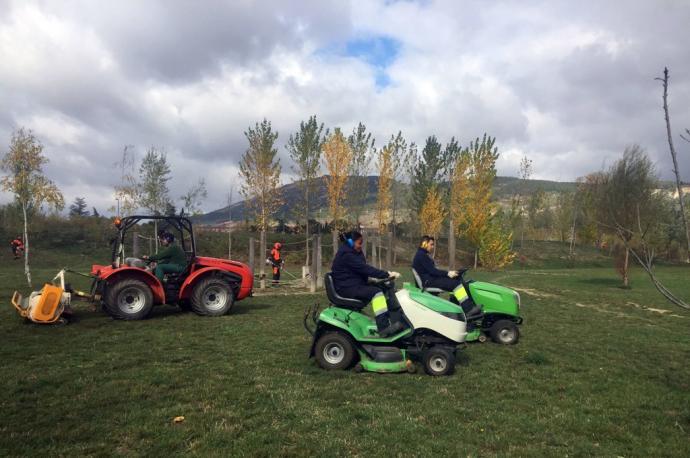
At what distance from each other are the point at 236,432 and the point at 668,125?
4.72 m

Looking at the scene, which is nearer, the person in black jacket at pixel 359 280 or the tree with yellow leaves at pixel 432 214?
the person in black jacket at pixel 359 280

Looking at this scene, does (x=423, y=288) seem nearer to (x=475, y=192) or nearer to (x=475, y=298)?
(x=475, y=298)

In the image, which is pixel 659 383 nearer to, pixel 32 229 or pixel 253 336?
pixel 253 336

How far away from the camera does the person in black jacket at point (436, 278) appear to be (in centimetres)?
865

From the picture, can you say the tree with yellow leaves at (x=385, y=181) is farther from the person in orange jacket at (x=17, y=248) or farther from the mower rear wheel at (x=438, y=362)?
the mower rear wheel at (x=438, y=362)

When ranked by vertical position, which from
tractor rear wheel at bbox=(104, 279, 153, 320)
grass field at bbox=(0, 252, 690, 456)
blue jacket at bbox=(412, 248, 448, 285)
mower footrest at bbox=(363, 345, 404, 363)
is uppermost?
blue jacket at bbox=(412, 248, 448, 285)

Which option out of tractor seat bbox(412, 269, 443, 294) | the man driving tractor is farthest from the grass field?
the man driving tractor

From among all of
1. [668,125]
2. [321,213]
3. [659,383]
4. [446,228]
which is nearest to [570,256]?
[446,228]

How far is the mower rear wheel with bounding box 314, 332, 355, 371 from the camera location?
6699 millimetres

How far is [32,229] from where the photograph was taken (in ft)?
122

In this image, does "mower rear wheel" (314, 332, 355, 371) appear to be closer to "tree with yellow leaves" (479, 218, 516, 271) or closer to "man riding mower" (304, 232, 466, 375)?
"man riding mower" (304, 232, 466, 375)

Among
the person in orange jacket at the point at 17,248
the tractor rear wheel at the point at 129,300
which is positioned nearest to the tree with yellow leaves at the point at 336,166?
the person in orange jacket at the point at 17,248

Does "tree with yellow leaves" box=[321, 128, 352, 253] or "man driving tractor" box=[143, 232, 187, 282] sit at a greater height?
"tree with yellow leaves" box=[321, 128, 352, 253]

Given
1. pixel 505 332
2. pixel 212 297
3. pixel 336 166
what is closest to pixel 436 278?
pixel 505 332
